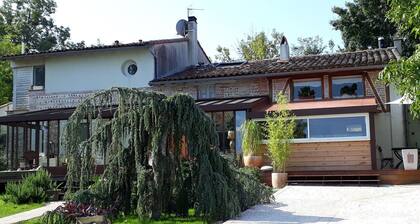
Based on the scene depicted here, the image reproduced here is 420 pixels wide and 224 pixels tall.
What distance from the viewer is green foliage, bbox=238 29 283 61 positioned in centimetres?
4750

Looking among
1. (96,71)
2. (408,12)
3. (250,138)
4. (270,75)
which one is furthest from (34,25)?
(408,12)

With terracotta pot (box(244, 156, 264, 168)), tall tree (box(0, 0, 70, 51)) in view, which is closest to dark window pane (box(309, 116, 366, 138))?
terracotta pot (box(244, 156, 264, 168))

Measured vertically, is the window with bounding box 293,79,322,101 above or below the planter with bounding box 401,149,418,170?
above

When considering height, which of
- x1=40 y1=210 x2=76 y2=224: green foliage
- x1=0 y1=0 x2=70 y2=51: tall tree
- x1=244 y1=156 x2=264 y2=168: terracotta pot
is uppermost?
x1=0 y1=0 x2=70 y2=51: tall tree

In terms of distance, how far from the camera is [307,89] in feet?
78.3

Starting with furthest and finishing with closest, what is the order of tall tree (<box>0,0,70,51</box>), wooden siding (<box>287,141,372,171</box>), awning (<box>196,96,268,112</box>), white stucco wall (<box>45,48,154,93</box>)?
tall tree (<box>0,0,70,51</box>) → white stucco wall (<box>45,48,154,93</box>) → awning (<box>196,96,268,112</box>) → wooden siding (<box>287,141,372,171</box>)

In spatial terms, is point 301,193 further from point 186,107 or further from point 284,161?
point 186,107

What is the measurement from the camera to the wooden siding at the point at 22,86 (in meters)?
29.2

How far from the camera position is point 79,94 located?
27.9 m

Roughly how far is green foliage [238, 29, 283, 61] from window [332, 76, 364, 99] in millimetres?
23803

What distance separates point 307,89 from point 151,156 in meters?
12.5

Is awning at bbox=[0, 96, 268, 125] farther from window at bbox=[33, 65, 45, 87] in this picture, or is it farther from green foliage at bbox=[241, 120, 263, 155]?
window at bbox=[33, 65, 45, 87]

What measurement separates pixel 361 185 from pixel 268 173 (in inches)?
140

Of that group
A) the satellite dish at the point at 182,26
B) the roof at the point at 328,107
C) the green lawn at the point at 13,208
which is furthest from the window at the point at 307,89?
the green lawn at the point at 13,208
